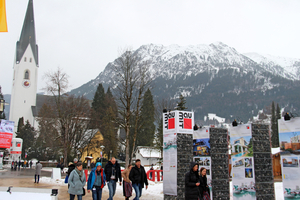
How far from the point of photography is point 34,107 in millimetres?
83812

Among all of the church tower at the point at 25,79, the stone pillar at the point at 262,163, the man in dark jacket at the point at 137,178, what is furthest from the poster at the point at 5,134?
the church tower at the point at 25,79

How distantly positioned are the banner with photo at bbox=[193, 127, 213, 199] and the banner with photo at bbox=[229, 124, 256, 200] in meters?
1.09

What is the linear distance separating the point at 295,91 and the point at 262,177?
190902mm

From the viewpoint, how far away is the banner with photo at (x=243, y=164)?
10031 millimetres

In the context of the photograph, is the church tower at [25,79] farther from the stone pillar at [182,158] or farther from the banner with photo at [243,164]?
the banner with photo at [243,164]

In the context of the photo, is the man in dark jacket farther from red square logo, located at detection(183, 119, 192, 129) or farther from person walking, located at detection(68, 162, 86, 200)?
red square logo, located at detection(183, 119, 192, 129)

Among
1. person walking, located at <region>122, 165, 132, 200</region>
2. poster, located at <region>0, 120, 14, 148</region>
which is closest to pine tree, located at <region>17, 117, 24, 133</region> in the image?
poster, located at <region>0, 120, 14, 148</region>

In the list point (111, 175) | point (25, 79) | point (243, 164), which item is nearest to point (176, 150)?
point (243, 164)

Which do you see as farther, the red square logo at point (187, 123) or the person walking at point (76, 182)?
the red square logo at point (187, 123)

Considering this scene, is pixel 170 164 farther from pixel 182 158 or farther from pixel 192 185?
pixel 192 185

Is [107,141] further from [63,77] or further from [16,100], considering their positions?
[16,100]

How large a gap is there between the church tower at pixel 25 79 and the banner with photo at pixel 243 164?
79.5 m

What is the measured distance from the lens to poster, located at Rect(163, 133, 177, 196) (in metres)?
11.9

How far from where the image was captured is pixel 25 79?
82.5m
